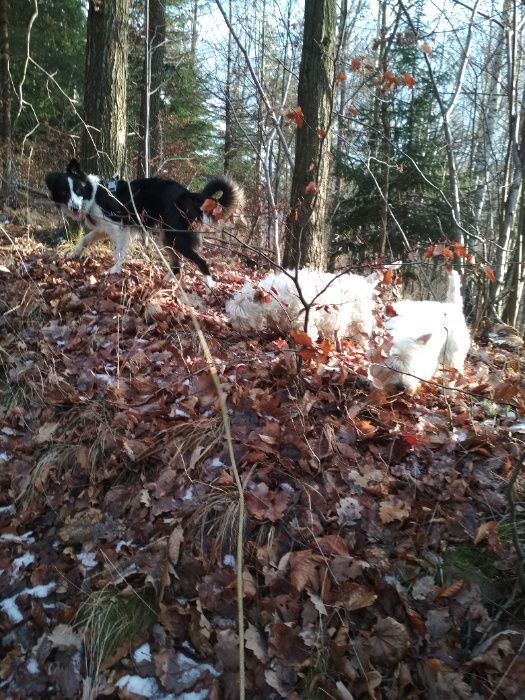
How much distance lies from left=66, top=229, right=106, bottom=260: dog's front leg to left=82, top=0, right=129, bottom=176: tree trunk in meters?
1.12

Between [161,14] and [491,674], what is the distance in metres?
12.8

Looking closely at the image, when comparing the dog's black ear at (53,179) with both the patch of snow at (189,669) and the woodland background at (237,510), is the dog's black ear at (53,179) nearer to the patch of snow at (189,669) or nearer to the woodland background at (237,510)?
the woodland background at (237,510)

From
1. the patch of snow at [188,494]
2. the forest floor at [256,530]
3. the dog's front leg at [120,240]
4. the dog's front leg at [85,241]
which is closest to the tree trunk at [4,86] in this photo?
the dog's front leg at [85,241]

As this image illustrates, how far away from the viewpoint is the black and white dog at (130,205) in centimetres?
523

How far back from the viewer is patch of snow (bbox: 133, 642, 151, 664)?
7.25ft

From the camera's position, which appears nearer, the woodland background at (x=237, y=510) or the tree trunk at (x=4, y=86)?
the woodland background at (x=237, y=510)

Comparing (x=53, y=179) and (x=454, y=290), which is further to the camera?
(x=53, y=179)

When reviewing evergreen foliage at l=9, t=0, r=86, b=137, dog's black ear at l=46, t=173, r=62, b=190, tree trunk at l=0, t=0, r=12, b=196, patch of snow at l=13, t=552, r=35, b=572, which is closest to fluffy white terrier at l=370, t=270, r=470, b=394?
patch of snow at l=13, t=552, r=35, b=572

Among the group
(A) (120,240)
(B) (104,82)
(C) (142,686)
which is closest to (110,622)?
(C) (142,686)

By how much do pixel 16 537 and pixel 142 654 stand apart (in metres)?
1.07

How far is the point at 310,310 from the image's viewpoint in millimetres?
4160

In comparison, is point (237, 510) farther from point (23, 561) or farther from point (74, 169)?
point (74, 169)

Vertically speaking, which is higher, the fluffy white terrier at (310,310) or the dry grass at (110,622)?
the fluffy white terrier at (310,310)

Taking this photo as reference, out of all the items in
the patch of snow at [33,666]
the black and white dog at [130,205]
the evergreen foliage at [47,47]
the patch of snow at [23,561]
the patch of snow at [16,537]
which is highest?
the evergreen foliage at [47,47]
